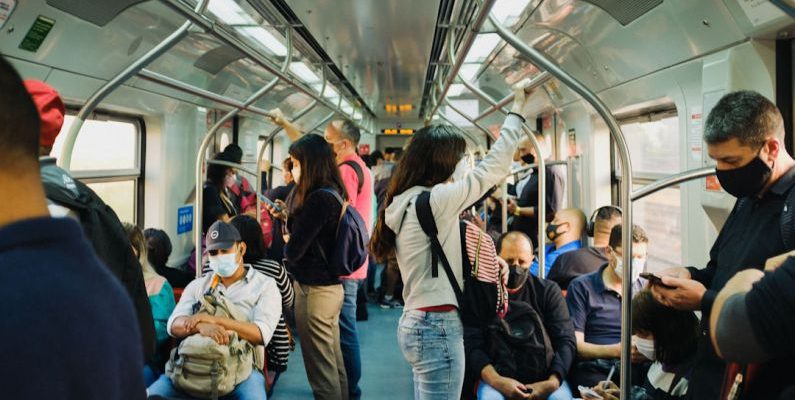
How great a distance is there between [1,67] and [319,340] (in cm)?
270

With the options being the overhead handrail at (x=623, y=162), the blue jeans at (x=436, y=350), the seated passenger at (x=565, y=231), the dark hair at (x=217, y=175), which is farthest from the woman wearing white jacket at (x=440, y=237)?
the dark hair at (x=217, y=175)

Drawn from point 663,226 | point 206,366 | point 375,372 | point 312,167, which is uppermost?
point 312,167

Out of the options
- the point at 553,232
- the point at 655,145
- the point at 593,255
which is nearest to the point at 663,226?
the point at 655,145

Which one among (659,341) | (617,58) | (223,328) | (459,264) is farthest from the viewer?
(617,58)

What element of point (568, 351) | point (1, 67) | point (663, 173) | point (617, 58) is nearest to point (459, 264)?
point (568, 351)

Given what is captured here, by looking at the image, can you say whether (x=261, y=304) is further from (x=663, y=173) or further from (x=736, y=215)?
(x=663, y=173)

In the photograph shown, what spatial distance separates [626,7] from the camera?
3.12 meters

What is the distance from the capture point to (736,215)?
1.70 metres

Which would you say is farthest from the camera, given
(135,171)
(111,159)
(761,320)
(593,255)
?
(135,171)

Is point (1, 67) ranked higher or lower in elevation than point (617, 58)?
lower

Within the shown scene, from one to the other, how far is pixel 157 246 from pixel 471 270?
2.52 m

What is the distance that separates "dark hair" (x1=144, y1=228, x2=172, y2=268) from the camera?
12.4 feet

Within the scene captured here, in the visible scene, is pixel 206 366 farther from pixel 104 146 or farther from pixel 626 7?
pixel 626 7

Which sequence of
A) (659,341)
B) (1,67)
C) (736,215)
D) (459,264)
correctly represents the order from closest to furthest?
Result: (1,67) < (736,215) < (459,264) < (659,341)
